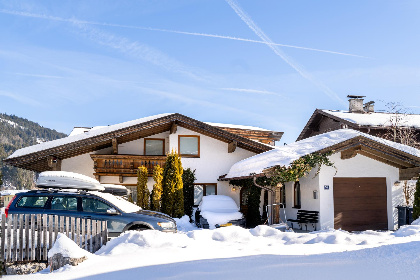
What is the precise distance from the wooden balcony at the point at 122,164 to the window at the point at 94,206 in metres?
8.92

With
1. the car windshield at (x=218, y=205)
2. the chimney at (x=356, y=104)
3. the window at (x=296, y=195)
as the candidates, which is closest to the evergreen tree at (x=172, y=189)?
the car windshield at (x=218, y=205)

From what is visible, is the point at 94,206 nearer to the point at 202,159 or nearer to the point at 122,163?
the point at 122,163

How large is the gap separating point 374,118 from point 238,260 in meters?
27.9

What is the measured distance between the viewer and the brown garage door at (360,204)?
16.4m

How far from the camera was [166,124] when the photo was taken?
2102 centimetres

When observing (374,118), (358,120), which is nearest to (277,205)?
(358,120)

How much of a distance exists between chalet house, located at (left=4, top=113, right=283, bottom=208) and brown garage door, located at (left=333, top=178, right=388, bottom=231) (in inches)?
233

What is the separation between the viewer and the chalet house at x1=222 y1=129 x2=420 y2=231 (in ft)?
52.1

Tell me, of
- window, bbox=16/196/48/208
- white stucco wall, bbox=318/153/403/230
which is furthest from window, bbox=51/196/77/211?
white stucco wall, bbox=318/153/403/230

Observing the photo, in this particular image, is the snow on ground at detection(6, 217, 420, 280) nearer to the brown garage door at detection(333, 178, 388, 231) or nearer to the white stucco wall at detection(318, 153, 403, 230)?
the white stucco wall at detection(318, 153, 403, 230)

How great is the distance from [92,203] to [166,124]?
1042 cm

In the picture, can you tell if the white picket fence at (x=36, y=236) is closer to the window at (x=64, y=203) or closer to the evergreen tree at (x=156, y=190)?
the window at (x=64, y=203)

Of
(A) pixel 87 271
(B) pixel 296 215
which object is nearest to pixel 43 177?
(A) pixel 87 271

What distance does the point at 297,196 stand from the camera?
59.8ft
